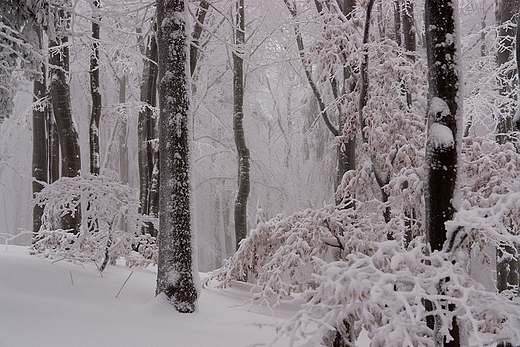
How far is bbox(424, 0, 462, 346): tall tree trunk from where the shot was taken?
9.51ft

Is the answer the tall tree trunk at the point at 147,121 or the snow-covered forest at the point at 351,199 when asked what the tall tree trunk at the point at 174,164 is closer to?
the snow-covered forest at the point at 351,199

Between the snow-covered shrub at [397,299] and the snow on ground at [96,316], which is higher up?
the snow-covered shrub at [397,299]

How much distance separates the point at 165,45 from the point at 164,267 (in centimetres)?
254

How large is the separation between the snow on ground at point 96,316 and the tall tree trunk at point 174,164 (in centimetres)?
25

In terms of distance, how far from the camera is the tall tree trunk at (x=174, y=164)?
4.59m

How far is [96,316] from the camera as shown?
12.6 ft

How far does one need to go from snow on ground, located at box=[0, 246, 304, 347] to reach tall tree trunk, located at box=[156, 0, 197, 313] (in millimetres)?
249

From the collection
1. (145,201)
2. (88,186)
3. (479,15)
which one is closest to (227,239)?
(145,201)

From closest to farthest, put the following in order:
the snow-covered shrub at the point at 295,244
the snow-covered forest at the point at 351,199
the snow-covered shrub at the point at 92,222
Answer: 1. the snow-covered forest at the point at 351,199
2. the snow-covered shrub at the point at 295,244
3. the snow-covered shrub at the point at 92,222

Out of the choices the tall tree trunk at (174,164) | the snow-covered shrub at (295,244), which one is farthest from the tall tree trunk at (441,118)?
the tall tree trunk at (174,164)

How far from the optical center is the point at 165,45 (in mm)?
5004

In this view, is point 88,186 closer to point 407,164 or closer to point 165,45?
point 165,45

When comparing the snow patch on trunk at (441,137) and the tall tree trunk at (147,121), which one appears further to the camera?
the tall tree trunk at (147,121)

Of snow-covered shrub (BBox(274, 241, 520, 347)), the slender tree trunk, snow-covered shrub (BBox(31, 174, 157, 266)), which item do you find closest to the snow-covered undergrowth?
snow-covered shrub (BBox(274, 241, 520, 347))
